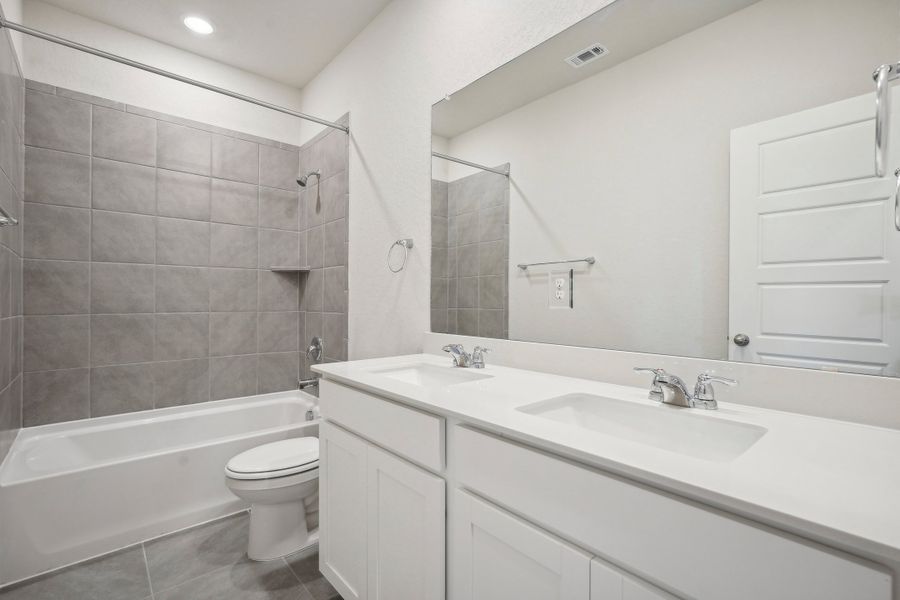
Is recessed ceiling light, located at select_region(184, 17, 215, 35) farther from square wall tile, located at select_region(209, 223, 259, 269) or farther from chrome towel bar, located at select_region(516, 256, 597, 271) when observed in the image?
chrome towel bar, located at select_region(516, 256, 597, 271)

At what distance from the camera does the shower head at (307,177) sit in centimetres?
275

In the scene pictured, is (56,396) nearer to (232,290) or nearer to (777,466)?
(232,290)

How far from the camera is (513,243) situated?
5.01 feet

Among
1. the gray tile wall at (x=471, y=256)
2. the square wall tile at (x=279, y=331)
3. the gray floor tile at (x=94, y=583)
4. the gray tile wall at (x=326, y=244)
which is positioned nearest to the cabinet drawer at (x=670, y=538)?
the gray tile wall at (x=471, y=256)

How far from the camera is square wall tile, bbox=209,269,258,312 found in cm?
263

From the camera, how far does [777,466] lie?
Answer: 609 millimetres

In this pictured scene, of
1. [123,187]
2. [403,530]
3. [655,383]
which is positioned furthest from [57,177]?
[655,383]

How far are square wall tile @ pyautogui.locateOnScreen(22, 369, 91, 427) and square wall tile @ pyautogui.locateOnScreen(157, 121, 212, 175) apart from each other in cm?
130

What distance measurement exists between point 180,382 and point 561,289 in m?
2.42

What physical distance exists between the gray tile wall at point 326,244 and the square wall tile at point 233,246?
1.10 ft

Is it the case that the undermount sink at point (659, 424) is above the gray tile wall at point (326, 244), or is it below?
below

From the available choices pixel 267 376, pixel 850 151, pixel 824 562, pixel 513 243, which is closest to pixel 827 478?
pixel 824 562

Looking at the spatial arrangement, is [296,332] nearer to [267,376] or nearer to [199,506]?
[267,376]

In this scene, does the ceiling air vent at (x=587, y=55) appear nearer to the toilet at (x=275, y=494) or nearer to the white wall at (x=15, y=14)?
the toilet at (x=275, y=494)
